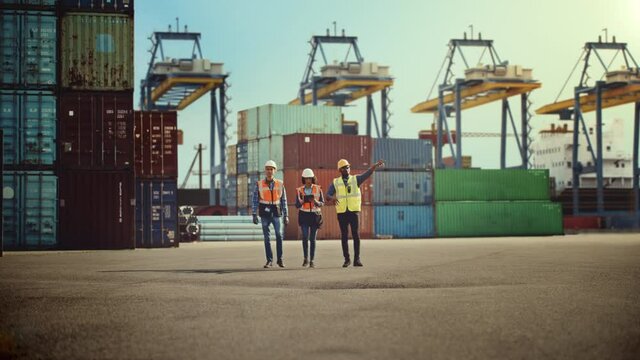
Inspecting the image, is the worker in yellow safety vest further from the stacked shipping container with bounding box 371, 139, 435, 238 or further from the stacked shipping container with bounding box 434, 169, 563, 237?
the stacked shipping container with bounding box 434, 169, 563, 237

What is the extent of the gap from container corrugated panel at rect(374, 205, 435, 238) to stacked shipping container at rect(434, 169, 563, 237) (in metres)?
0.51

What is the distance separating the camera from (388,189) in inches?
1496

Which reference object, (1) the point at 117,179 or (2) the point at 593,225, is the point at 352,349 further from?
(2) the point at 593,225

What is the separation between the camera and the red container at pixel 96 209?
23.7m

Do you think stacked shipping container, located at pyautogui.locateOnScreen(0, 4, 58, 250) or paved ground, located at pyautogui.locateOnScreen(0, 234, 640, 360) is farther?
stacked shipping container, located at pyautogui.locateOnScreen(0, 4, 58, 250)

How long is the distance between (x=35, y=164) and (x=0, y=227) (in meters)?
3.65

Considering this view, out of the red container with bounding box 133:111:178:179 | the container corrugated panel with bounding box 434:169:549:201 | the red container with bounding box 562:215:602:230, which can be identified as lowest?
the red container with bounding box 562:215:602:230

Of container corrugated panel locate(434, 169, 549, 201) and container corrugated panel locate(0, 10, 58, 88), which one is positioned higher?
container corrugated panel locate(0, 10, 58, 88)

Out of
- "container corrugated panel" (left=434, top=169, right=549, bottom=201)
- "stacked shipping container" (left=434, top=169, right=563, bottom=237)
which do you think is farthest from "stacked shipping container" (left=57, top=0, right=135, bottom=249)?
"container corrugated panel" (left=434, top=169, right=549, bottom=201)

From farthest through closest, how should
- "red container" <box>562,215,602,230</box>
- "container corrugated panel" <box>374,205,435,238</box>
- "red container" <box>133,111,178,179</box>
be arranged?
"red container" <box>562,215,602,230</box>, "container corrugated panel" <box>374,205,435,238</box>, "red container" <box>133,111,178,179</box>

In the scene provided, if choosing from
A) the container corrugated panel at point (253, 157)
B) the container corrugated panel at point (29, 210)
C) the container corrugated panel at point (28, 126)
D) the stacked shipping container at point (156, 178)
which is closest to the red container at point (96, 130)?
the container corrugated panel at point (28, 126)

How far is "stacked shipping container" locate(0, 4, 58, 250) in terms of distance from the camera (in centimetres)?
2331

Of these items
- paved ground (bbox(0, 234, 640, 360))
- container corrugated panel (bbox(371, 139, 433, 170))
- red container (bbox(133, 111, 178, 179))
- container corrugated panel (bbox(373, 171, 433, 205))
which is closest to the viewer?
paved ground (bbox(0, 234, 640, 360))

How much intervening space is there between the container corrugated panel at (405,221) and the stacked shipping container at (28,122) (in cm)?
1732
